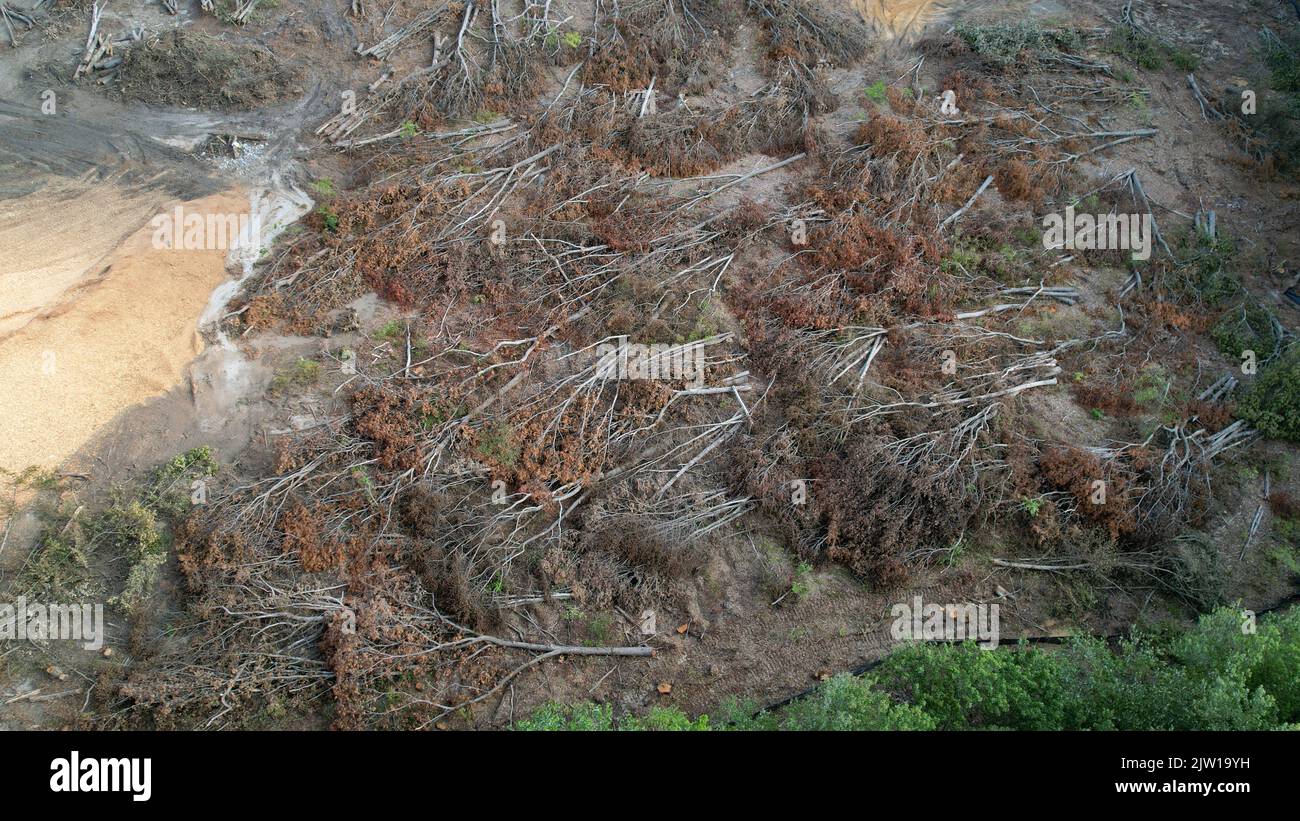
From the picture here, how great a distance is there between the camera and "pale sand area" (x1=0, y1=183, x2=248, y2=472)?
394 inches

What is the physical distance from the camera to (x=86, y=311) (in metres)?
10.9

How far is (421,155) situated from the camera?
13359 mm

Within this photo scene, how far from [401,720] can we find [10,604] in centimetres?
428

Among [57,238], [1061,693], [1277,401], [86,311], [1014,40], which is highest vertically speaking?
[1014,40]

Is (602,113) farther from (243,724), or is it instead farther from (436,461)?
(243,724)

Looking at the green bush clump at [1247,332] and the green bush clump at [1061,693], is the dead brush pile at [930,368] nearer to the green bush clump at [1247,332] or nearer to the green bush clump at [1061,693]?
the green bush clump at [1247,332]

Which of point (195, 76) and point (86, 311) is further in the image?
point (195, 76)

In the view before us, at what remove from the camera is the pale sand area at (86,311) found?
10.0 m

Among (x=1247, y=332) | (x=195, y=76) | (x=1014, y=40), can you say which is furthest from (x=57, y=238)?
(x=1247, y=332)

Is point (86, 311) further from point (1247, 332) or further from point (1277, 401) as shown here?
point (1247, 332)

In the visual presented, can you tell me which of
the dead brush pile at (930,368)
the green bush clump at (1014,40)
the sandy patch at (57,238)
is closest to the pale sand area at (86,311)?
the sandy patch at (57,238)

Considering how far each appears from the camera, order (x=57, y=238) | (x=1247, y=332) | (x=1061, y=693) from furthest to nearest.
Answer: (x=57, y=238), (x=1247, y=332), (x=1061, y=693)

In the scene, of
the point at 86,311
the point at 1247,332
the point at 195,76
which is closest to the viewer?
the point at 86,311

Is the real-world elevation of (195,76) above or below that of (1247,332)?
above
